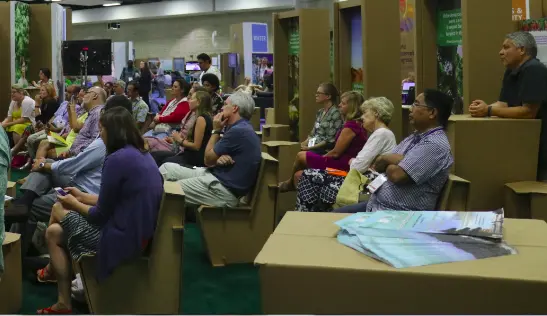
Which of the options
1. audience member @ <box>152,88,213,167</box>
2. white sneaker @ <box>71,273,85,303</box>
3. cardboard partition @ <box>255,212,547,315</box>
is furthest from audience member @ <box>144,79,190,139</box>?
cardboard partition @ <box>255,212,547,315</box>

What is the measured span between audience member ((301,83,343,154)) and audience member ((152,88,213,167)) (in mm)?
911

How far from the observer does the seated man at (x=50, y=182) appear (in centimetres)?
392

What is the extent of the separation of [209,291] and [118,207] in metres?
1.03

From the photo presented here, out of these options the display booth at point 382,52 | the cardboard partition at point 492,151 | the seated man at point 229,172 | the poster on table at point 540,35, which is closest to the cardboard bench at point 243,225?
the seated man at point 229,172

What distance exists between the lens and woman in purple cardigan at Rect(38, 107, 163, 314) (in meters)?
2.97

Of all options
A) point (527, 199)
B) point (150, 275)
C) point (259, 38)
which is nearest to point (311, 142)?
point (527, 199)

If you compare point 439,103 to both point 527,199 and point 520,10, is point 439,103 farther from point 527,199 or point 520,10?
point 520,10

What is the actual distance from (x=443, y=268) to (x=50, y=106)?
8.69 metres

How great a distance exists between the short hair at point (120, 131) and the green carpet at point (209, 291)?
0.89 meters

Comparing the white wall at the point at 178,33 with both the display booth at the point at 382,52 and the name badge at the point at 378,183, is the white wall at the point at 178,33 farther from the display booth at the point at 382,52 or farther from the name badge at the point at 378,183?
the name badge at the point at 378,183

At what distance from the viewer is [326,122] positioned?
573cm

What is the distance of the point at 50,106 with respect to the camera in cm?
920

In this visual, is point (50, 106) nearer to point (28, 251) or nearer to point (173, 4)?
point (28, 251)

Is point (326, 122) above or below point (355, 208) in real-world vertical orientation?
above
